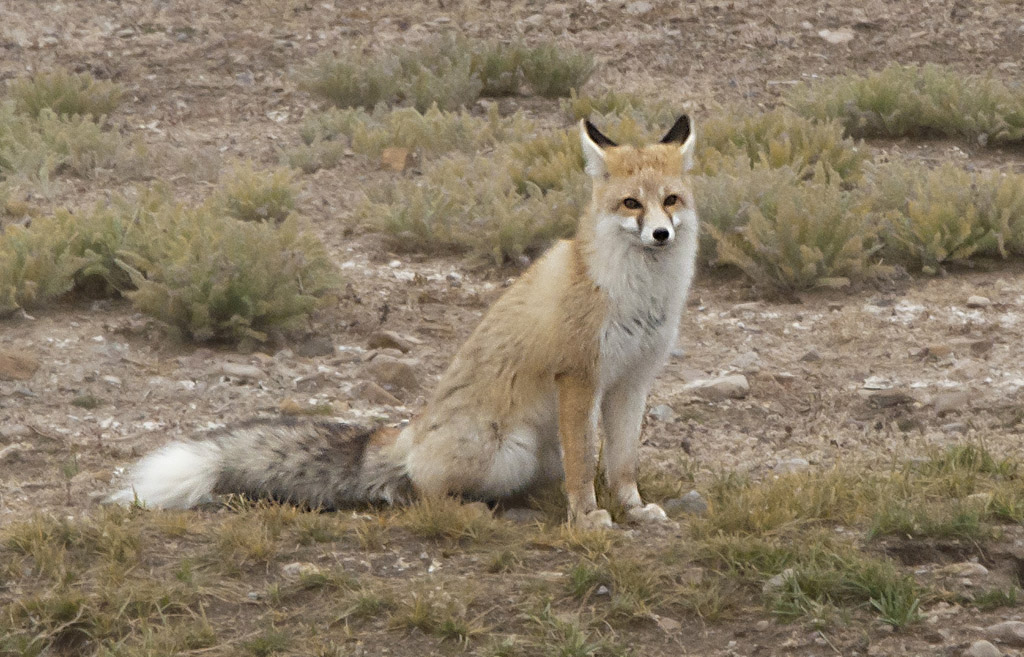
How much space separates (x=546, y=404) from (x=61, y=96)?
9.18 m

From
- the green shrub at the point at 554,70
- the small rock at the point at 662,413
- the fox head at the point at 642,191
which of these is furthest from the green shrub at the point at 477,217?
the fox head at the point at 642,191

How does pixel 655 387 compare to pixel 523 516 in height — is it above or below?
below

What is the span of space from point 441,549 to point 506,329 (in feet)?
3.49

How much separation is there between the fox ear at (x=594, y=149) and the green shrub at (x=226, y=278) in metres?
3.11

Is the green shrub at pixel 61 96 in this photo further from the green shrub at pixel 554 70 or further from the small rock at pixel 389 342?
the small rock at pixel 389 342

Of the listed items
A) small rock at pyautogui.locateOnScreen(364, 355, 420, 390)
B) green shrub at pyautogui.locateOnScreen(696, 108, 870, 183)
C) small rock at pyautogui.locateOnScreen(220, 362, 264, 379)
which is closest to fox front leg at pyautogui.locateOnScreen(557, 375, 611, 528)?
small rock at pyautogui.locateOnScreen(364, 355, 420, 390)

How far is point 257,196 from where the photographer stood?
1005 centimetres

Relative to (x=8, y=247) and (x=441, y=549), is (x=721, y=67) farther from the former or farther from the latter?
(x=441, y=549)

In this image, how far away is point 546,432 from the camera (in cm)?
587

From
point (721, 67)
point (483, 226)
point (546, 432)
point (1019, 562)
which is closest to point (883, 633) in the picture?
point (1019, 562)

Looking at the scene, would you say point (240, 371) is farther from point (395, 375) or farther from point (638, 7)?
point (638, 7)

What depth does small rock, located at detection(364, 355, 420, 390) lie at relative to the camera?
794 cm

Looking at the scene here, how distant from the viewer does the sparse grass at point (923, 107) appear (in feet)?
38.9

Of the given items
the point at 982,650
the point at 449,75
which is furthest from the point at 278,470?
the point at 449,75
